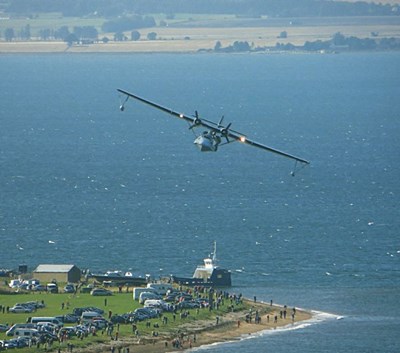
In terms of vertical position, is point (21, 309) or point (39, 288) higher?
point (39, 288)

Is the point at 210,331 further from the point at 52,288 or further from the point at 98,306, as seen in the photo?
the point at 52,288

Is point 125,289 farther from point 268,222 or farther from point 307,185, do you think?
point 307,185

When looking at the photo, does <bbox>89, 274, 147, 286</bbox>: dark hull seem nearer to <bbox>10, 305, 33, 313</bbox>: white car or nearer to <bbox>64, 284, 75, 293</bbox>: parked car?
<bbox>64, 284, 75, 293</bbox>: parked car

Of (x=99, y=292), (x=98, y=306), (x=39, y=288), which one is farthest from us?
(x=39, y=288)

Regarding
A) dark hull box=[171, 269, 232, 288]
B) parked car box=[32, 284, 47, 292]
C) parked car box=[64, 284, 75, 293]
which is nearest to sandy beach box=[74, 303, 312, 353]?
dark hull box=[171, 269, 232, 288]

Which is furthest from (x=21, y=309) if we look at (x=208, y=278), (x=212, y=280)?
(x=212, y=280)

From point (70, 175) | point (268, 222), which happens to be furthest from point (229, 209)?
point (70, 175)
